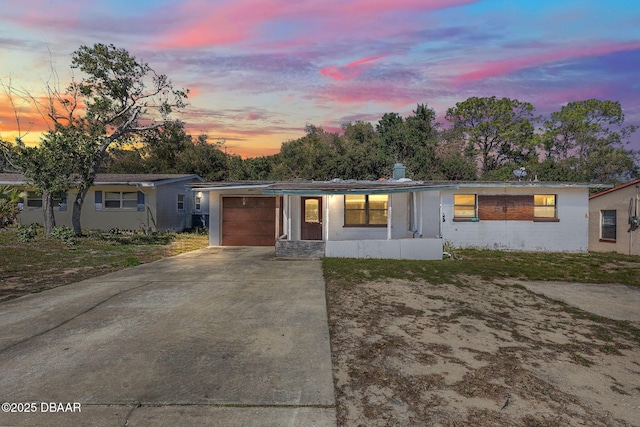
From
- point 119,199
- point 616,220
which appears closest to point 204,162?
point 119,199

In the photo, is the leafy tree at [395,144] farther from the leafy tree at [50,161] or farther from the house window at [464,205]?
the leafy tree at [50,161]

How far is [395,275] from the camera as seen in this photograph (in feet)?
31.1

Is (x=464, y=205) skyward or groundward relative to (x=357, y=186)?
groundward

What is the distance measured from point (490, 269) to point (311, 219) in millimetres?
7343

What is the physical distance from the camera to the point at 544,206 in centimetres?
1600

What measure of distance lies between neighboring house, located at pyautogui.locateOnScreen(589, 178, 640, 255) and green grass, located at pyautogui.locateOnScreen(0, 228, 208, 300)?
65.7 feet

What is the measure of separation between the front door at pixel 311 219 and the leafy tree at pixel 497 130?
33.5 metres

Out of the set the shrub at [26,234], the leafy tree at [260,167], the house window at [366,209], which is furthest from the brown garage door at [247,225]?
the leafy tree at [260,167]

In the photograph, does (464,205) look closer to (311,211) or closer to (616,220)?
(311,211)

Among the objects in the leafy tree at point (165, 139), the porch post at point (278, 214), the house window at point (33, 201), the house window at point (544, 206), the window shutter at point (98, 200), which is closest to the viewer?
the porch post at point (278, 214)

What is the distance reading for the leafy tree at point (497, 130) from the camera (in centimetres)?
4069

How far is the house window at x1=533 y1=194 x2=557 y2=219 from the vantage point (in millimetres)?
15961

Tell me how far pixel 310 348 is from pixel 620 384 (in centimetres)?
350

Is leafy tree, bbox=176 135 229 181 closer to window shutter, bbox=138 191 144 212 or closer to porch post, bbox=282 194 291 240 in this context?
window shutter, bbox=138 191 144 212
